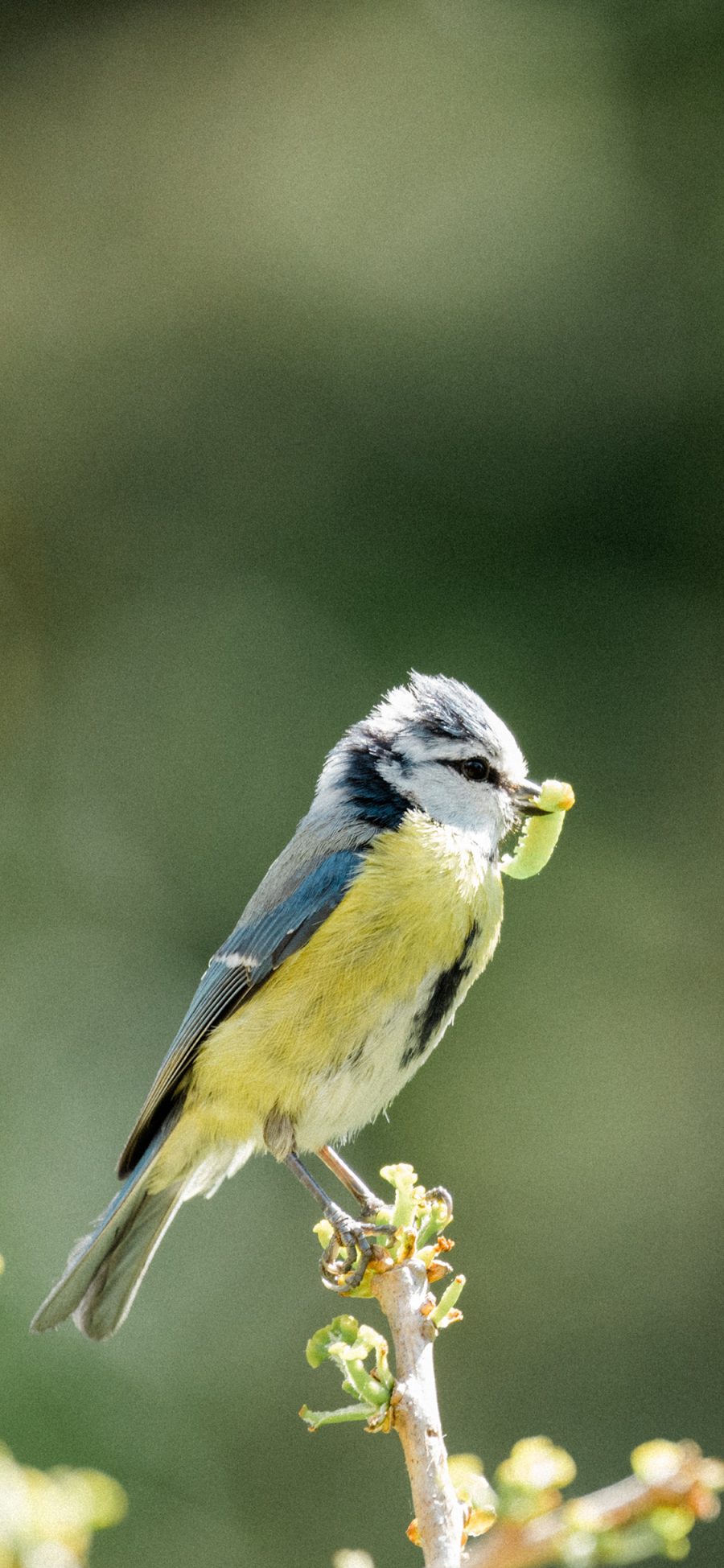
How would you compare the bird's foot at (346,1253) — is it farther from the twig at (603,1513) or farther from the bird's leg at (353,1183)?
the twig at (603,1513)

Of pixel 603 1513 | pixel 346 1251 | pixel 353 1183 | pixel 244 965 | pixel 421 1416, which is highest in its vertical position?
pixel 244 965

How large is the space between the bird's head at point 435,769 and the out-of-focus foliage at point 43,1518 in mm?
1345

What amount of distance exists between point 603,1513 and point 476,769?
1399 mm

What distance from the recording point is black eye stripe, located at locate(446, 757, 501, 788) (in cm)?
197

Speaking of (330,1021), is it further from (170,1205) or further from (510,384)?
(510,384)

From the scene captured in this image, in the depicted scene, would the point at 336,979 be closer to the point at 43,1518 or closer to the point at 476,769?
the point at 476,769

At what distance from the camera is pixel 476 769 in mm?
1974

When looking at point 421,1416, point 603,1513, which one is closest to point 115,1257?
point 421,1416

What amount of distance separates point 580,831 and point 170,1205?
4.55 ft

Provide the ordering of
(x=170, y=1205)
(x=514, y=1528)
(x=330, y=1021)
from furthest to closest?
(x=170, y=1205) < (x=330, y=1021) < (x=514, y=1528)

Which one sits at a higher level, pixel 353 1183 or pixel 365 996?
pixel 365 996

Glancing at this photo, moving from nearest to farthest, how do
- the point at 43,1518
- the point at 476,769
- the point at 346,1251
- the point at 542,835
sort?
the point at 43,1518 < the point at 346,1251 < the point at 542,835 < the point at 476,769

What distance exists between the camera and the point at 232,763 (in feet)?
10.4

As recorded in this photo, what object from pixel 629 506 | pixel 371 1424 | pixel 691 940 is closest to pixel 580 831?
pixel 691 940
